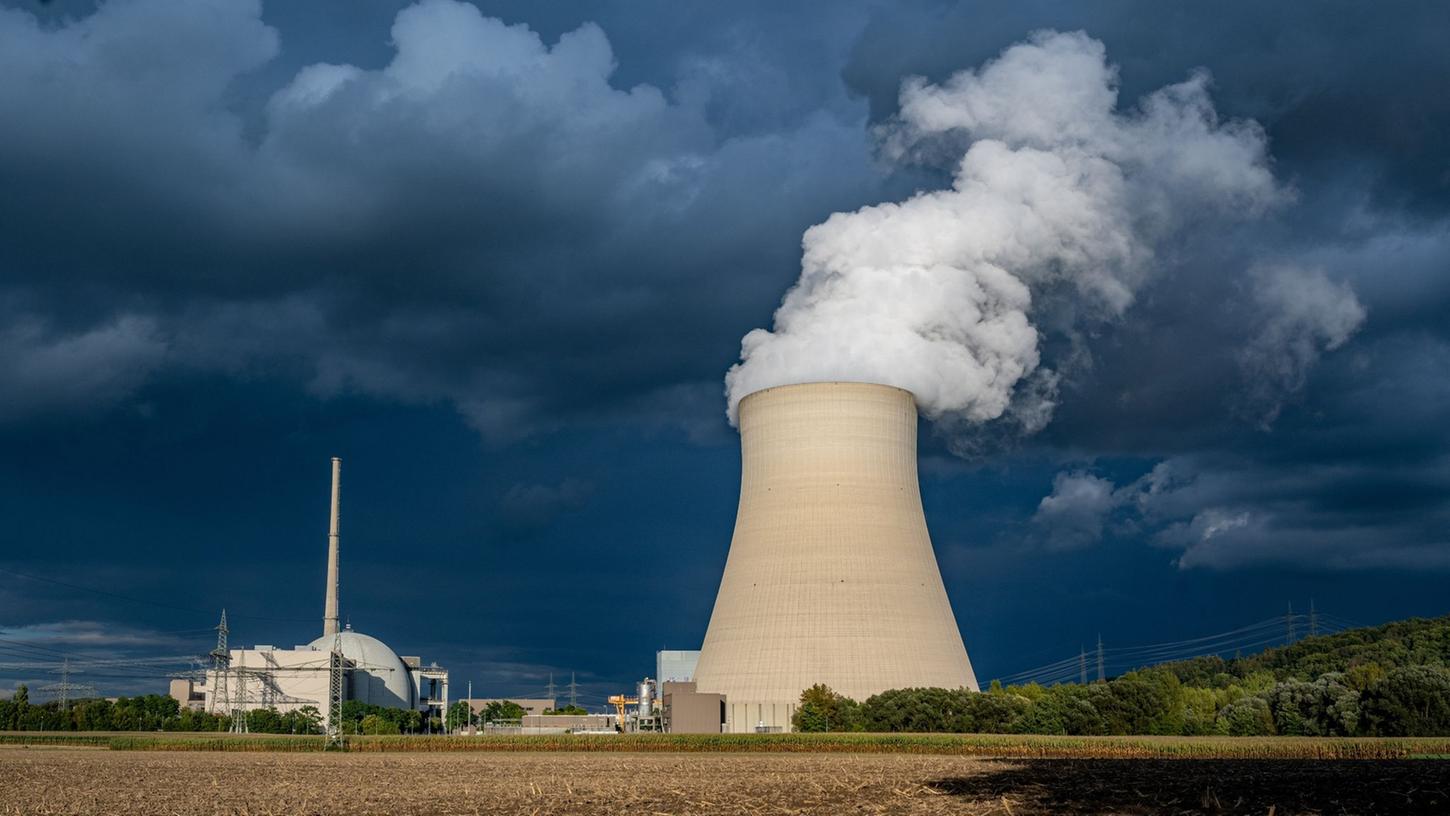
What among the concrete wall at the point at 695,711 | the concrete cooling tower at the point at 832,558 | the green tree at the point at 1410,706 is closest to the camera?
the concrete cooling tower at the point at 832,558

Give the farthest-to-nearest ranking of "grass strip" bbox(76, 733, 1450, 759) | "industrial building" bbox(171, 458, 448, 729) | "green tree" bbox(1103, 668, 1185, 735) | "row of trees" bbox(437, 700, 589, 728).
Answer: "row of trees" bbox(437, 700, 589, 728) → "industrial building" bbox(171, 458, 448, 729) → "green tree" bbox(1103, 668, 1185, 735) → "grass strip" bbox(76, 733, 1450, 759)

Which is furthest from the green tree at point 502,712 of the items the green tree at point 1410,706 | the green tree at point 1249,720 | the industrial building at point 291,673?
the green tree at point 1410,706

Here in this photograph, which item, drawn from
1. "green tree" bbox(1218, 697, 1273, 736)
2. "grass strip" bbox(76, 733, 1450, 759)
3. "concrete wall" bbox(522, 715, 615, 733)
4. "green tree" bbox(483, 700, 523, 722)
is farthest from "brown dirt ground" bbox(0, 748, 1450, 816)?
"green tree" bbox(483, 700, 523, 722)

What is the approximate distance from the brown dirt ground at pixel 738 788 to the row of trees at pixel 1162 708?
11.4 meters

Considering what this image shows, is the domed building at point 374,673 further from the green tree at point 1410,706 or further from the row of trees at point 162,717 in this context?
the green tree at point 1410,706

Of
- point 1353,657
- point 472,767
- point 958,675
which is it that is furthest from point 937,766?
point 1353,657

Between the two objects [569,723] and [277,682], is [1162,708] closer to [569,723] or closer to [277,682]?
[569,723]

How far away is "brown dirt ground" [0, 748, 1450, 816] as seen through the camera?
1201 cm

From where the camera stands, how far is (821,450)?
31.9m

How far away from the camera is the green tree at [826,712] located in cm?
3366

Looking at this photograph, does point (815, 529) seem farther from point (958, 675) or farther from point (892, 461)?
point (958, 675)

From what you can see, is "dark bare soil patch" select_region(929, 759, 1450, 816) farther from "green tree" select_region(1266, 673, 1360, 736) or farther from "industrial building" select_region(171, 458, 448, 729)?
"industrial building" select_region(171, 458, 448, 729)

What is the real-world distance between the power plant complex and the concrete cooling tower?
4cm

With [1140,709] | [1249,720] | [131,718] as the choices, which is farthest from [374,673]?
[1249,720]
